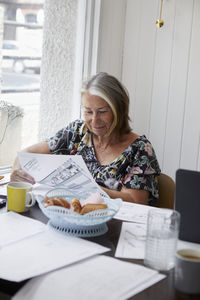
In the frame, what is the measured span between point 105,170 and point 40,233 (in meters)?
0.76

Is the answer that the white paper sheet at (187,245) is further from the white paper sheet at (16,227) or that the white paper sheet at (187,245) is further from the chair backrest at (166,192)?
the chair backrest at (166,192)

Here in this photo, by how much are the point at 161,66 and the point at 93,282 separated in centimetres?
194

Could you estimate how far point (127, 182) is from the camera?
79.7 inches

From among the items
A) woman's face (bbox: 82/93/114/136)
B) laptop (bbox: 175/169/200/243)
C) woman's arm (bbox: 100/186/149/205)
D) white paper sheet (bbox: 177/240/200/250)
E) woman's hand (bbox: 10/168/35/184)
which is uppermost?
woman's face (bbox: 82/93/114/136)

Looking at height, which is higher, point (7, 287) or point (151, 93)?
point (151, 93)

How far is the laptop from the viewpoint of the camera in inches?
51.9

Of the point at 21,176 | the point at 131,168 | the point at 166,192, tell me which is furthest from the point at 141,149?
the point at 21,176

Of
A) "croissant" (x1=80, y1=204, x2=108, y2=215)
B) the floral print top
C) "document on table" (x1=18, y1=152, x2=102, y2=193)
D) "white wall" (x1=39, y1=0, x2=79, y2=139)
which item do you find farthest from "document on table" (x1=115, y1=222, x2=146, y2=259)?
"white wall" (x1=39, y1=0, x2=79, y2=139)

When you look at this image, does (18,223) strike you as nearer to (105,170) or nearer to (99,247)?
(99,247)

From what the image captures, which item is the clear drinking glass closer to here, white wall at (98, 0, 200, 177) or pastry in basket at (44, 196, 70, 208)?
pastry in basket at (44, 196, 70, 208)

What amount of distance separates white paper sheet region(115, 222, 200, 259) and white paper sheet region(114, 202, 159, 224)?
0.16 feet

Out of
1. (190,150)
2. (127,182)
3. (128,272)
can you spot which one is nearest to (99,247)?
(128,272)

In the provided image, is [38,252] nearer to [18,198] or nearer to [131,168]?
[18,198]

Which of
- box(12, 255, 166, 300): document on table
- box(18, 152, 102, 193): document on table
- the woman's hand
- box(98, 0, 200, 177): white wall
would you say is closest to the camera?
box(12, 255, 166, 300): document on table
